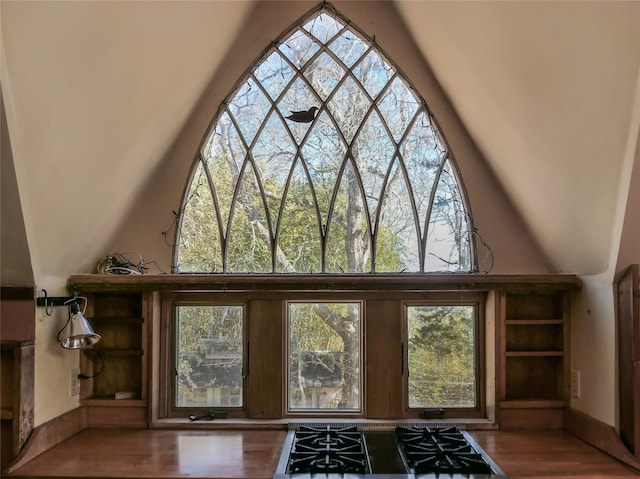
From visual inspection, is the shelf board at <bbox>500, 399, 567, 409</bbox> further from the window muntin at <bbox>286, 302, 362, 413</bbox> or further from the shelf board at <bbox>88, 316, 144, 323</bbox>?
the shelf board at <bbox>88, 316, 144, 323</bbox>

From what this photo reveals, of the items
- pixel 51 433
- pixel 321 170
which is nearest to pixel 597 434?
pixel 321 170

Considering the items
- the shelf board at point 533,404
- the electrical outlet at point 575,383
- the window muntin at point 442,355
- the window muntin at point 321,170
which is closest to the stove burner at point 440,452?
the window muntin at point 442,355

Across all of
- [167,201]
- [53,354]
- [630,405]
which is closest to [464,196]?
[630,405]

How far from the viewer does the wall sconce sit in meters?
2.32

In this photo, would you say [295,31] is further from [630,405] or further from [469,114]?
[630,405]

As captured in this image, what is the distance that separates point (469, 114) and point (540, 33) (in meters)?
0.88

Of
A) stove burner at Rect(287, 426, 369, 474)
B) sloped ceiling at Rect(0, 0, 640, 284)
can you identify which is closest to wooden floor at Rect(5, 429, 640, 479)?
stove burner at Rect(287, 426, 369, 474)

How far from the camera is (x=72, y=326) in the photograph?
233cm

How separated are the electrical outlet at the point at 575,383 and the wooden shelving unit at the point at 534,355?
4 centimetres

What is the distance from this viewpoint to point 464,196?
9.40ft

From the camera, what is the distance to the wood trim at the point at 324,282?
2619 millimetres

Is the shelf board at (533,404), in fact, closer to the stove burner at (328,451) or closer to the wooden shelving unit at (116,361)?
the stove burner at (328,451)

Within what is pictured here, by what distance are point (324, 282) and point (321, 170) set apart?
0.74 m

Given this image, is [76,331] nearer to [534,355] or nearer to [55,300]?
[55,300]
